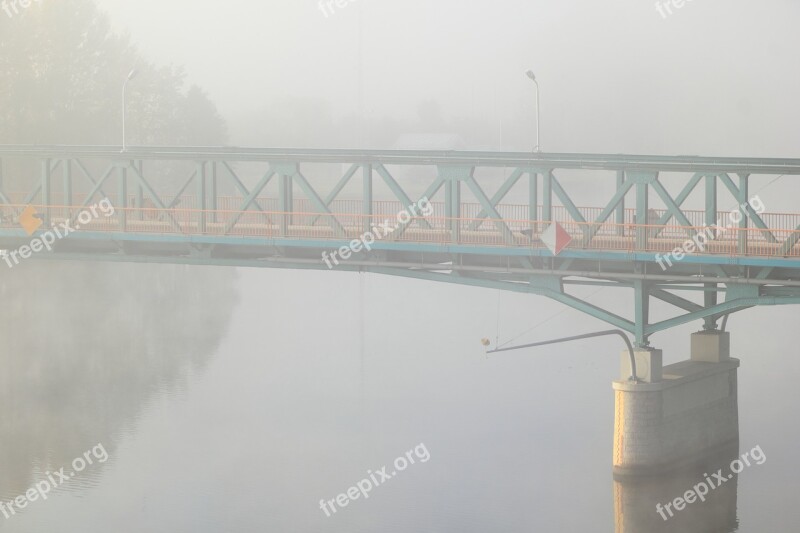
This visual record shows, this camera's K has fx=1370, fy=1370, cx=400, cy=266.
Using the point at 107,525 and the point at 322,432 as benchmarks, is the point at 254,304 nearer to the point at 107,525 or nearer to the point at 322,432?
the point at 322,432

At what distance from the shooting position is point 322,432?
48.0m

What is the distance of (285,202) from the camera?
45.9 meters

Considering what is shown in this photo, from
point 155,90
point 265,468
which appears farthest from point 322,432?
point 155,90

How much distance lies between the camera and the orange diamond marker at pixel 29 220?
4884cm

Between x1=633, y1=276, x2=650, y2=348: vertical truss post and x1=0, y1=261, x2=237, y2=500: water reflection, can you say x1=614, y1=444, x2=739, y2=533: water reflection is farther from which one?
x1=0, y1=261, x2=237, y2=500: water reflection

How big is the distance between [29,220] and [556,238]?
19.7 meters

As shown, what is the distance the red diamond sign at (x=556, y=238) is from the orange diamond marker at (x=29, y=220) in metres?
19.0

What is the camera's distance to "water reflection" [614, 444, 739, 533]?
3909 centimetres

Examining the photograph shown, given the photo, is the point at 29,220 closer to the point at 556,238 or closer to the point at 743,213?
the point at 556,238

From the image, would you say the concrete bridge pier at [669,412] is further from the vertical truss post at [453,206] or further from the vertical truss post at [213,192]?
the vertical truss post at [213,192]

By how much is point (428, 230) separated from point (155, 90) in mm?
65611

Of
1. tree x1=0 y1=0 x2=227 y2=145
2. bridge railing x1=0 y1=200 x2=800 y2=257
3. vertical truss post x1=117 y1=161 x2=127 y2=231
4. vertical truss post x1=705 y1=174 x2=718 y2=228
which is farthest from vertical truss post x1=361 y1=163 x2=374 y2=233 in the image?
tree x1=0 y1=0 x2=227 y2=145

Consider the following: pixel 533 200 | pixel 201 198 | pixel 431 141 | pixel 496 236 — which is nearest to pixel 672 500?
pixel 496 236

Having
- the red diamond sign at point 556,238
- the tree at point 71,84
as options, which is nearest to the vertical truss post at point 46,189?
the red diamond sign at point 556,238
